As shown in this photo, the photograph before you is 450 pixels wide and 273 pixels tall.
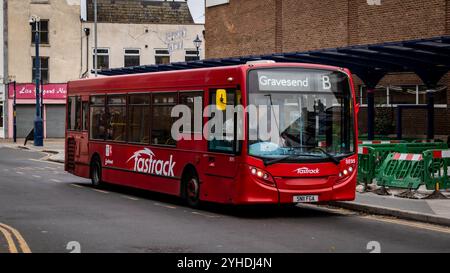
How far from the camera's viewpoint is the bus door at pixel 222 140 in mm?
16203

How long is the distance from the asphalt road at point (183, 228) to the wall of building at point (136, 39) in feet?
161

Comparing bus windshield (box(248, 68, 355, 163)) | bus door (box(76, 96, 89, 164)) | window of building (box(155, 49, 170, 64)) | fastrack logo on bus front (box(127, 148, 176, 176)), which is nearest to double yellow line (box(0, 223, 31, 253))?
bus windshield (box(248, 68, 355, 163))

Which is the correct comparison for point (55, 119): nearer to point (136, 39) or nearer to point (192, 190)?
point (136, 39)

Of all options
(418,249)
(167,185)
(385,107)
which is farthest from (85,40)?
(418,249)

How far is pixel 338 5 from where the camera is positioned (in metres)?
39.7

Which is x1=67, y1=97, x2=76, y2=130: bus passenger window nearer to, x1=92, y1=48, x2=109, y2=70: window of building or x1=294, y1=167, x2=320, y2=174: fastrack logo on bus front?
x1=294, y1=167, x2=320, y2=174: fastrack logo on bus front

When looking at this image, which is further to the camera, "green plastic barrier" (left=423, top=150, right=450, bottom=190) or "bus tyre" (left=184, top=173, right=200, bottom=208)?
"green plastic barrier" (left=423, top=150, right=450, bottom=190)

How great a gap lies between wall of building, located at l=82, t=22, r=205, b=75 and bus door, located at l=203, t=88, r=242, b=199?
52.1 m

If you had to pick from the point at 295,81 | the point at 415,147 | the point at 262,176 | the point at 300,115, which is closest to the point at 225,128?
the point at 262,176

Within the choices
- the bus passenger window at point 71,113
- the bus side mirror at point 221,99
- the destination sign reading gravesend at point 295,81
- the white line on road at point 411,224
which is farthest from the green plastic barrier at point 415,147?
the bus passenger window at point 71,113

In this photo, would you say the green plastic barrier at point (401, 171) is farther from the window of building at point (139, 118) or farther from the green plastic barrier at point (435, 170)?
the window of building at point (139, 118)

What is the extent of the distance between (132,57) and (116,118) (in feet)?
162

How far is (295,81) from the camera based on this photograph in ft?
53.9

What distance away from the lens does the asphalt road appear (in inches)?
483
